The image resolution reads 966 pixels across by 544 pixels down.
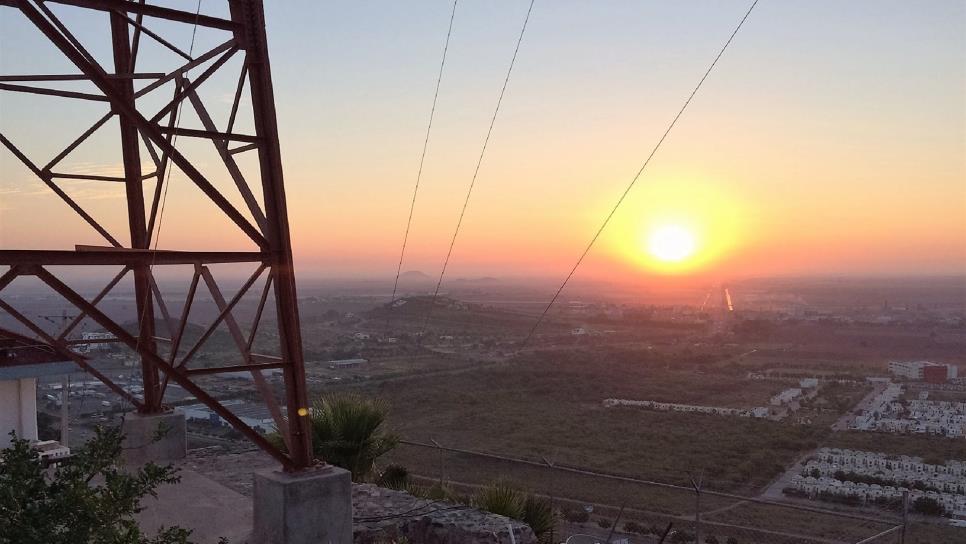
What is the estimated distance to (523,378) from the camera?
6153cm

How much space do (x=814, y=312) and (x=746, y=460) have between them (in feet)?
315

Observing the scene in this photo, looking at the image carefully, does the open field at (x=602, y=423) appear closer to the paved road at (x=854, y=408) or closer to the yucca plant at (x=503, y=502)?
the paved road at (x=854, y=408)

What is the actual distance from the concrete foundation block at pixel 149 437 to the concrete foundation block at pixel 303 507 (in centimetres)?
A: 272

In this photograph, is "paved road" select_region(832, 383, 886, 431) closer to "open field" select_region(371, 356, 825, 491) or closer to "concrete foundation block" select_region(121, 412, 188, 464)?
"open field" select_region(371, 356, 825, 491)

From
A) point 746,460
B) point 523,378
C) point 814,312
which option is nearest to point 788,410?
point 746,460

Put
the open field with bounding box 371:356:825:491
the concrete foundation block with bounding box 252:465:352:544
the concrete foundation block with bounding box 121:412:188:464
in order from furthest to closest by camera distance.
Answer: the open field with bounding box 371:356:825:491 → the concrete foundation block with bounding box 121:412:188:464 → the concrete foundation block with bounding box 252:465:352:544

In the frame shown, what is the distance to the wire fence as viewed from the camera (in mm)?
21359

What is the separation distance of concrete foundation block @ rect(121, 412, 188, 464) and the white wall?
47.2 inches

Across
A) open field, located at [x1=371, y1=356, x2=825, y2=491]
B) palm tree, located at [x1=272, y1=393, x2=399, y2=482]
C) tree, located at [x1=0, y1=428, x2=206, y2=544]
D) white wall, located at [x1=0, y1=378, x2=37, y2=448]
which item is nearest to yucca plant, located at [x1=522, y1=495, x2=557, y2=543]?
palm tree, located at [x1=272, y1=393, x2=399, y2=482]

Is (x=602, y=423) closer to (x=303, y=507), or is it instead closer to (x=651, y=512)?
(x=651, y=512)

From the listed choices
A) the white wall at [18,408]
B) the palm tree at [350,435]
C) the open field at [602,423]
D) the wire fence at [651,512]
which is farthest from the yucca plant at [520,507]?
the open field at [602,423]

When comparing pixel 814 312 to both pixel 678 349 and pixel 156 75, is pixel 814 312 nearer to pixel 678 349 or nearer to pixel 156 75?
pixel 678 349

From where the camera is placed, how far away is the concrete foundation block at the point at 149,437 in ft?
28.9

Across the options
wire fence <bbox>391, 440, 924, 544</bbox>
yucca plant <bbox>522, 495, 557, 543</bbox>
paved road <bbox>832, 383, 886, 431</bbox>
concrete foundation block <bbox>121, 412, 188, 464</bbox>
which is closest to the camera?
concrete foundation block <bbox>121, 412, 188, 464</bbox>
